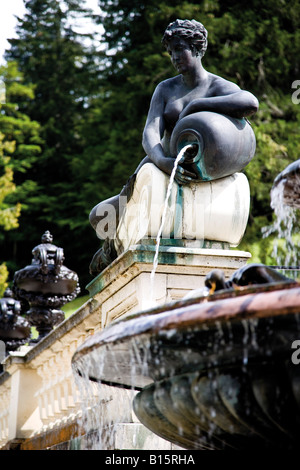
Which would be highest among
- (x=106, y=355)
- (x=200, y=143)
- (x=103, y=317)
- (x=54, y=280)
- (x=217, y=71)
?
(x=217, y=71)

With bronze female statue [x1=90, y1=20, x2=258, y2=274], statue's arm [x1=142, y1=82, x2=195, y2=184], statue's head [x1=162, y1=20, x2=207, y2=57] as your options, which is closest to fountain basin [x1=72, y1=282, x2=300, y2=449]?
statue's arm [x1=142, y1=82, x2=195, y2=184]

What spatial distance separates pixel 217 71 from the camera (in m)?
21.4

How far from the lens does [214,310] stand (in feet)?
8.06

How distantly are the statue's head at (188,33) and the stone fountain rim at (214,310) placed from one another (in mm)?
2973

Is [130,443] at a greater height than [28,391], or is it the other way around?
[28,391]

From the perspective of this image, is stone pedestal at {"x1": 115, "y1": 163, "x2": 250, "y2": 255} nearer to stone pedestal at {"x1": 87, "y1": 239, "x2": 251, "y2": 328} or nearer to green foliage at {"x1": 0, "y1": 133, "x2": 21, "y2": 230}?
stone pedestal at {"x1": 87, "y1": 239, "x2": 251, "y2": 328}

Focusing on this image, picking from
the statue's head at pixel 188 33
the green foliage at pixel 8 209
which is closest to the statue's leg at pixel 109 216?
the statue's head at pixel 188 33

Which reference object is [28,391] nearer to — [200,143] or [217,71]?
[200,143]

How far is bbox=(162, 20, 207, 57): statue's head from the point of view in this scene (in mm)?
5367

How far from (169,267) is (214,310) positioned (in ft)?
8.32
